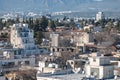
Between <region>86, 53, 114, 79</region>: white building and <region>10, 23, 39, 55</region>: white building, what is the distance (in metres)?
18.2

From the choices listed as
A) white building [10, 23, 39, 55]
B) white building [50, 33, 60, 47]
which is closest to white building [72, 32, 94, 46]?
white building [50, 33, 60, 47]

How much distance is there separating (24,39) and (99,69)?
72.1 ft

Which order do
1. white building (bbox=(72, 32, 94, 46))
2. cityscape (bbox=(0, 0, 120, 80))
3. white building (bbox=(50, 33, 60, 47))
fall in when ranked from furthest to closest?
white building (bbox=(72, 32, 94, 46)) → white building (bbox=(50, 33, 60, 47)) → cityscape (bbox=(0, 0, 120, 80))

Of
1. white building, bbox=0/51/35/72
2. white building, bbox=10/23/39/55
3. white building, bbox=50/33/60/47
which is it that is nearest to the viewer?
white building, bbox=0/51/35/72

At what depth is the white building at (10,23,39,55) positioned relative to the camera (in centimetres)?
5056

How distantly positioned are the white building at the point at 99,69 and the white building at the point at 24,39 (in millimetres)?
18174

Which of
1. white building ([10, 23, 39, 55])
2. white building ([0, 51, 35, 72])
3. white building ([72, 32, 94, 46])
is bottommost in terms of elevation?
white building ([72, 32, 94, 46])

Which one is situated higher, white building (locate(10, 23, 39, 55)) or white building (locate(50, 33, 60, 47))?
white building (locate(10, 23, 39, 55))

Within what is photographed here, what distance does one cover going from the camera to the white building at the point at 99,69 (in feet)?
100

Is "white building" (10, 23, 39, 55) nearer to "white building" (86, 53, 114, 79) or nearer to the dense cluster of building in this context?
the dense cluster of building

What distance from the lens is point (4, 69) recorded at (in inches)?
1649

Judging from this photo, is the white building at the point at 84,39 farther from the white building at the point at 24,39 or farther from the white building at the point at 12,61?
the white building at the point at 12,61

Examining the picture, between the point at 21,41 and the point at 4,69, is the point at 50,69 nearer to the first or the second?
the point at 4,69

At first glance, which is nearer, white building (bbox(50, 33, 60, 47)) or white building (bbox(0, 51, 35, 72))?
white building (bbox(0, 51, 35, 72))
